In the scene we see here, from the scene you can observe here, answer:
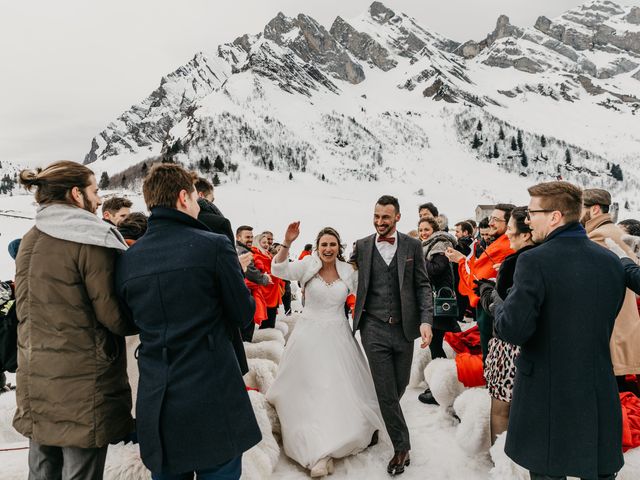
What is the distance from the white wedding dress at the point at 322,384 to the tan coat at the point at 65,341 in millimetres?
Result: 1757

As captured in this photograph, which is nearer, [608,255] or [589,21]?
[608,255]

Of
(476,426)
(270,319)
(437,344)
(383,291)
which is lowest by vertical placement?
(270,319)

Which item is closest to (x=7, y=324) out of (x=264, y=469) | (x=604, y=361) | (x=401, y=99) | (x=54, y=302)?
(x=54, y=302)

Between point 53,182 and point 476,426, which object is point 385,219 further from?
point 53,182

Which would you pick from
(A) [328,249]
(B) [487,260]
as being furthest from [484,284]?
(A) [328,249]

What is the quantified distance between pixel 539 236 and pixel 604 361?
67cm

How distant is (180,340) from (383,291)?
2.03m

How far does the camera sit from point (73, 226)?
198cm

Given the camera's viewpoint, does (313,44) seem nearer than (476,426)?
No

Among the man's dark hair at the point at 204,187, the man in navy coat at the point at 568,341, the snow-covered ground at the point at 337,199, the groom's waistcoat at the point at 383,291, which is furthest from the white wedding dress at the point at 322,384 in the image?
the snow-covered ground at the point at 337,199

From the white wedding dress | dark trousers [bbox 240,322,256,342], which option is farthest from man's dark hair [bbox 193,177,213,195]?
dark trousers [bbox 240,322,256,342]

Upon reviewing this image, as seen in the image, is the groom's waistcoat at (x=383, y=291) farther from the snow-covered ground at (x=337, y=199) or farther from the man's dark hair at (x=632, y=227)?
the snow-covered ground at (x=337, y=199)

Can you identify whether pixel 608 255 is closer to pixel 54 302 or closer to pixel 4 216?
pixel 54 302

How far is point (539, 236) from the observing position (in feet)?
7.26
